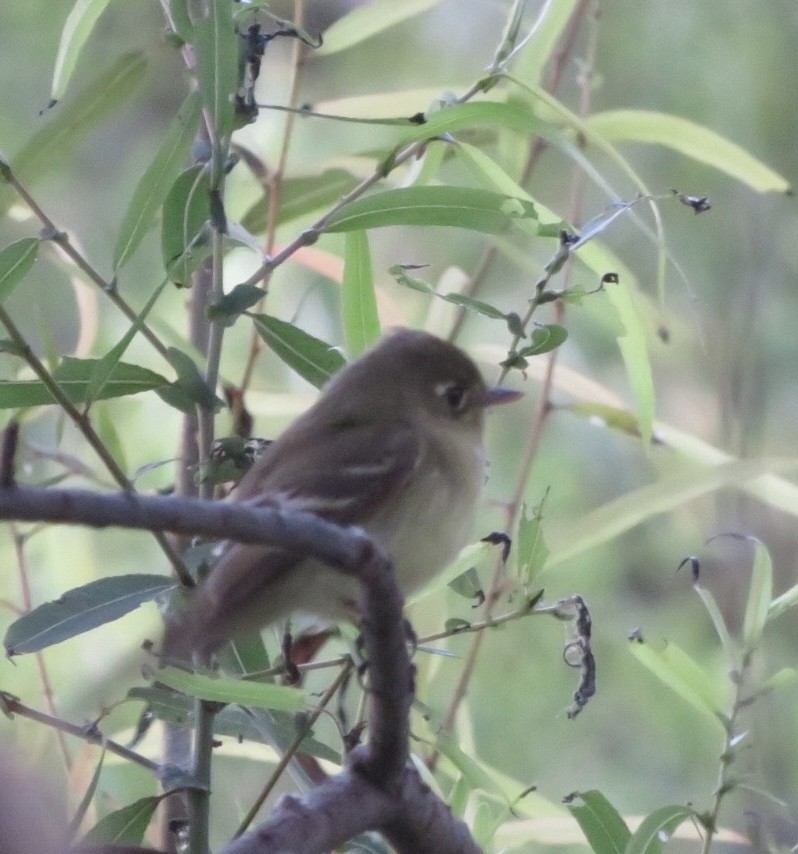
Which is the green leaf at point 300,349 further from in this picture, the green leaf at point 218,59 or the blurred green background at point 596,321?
the blurred green background at point 596,321

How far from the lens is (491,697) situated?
11.9 ft

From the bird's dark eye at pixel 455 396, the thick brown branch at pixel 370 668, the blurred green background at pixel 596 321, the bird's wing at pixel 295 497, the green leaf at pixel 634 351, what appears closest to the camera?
the thick brown branch at pixel 370 668

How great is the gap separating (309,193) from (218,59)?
54 cm

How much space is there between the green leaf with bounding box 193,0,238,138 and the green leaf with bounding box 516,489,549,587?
532mm

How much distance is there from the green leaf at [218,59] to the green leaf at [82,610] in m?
0.47

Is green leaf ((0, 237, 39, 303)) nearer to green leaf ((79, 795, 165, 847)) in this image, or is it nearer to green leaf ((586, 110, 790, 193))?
green leaf ((79, 795, 165, 847))

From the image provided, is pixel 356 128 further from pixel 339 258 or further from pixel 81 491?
pixel 81 491

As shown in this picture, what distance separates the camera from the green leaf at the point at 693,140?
1816mm

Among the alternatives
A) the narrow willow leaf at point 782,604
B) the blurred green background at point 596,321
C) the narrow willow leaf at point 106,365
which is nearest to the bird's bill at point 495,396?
the narrow willow leaf at point 782,604

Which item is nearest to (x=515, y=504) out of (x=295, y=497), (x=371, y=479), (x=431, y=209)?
(x=371, y=479)

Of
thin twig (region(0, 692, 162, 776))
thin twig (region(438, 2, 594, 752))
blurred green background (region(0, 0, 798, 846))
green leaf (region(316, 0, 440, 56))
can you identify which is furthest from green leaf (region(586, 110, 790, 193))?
blurred green background (region(0, 0, 798, 846))

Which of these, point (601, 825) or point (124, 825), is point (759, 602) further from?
point (124, 825)

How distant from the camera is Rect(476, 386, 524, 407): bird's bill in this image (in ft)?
6.05

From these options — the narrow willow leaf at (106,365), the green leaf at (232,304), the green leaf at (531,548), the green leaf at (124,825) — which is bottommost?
the green leaf at (124,825)
